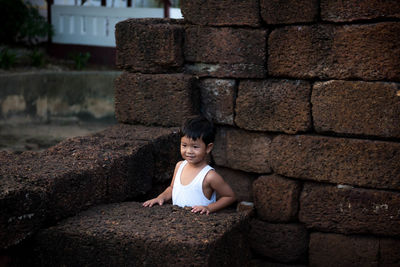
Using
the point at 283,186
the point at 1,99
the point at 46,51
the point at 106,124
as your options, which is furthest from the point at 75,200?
the point at 46,51

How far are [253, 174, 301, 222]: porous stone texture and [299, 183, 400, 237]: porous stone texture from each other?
0.07 metres

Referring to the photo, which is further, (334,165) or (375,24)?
(334,165)

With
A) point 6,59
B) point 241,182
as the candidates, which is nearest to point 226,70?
point 241,182

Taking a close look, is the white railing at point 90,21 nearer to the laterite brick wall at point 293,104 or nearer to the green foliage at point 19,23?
the green foliage at point 19,23

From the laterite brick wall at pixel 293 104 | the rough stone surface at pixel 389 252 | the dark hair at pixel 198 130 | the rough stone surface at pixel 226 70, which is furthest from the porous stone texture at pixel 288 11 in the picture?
the rough stone surface at pixel 389 252

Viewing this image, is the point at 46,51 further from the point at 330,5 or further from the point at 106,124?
the point at 330,5

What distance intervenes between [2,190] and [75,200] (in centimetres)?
52

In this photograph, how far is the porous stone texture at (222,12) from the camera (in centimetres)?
412

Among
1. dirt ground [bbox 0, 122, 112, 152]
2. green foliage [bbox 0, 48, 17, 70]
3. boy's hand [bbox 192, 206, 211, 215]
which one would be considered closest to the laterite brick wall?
boy's hand [bbox 192, 206, 211, 215]

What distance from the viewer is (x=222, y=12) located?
4227 millimetres

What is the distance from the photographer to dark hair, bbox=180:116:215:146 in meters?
3.66

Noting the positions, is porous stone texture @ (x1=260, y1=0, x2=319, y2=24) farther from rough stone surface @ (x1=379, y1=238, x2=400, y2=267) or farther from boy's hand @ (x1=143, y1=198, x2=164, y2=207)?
rough stone surface @ (x1=379, y1=238, x2=400, y2=267)

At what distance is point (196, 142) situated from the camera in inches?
145

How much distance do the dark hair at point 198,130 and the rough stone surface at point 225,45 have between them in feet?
2.53
